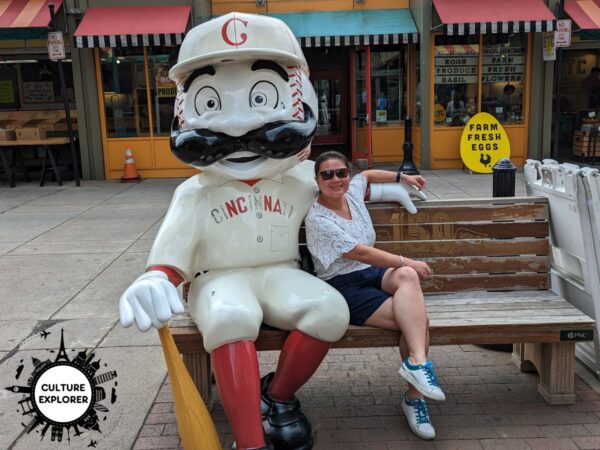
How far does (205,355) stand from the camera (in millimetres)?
3209

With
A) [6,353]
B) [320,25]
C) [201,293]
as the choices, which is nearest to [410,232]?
[201,293]

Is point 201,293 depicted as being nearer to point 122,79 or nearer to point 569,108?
point 122,79

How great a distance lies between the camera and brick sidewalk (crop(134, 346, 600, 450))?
2.95m

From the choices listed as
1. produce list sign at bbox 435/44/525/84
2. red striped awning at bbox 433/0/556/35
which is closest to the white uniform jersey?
red striped awning at bbox 433/0/556/35

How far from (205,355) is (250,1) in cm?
987

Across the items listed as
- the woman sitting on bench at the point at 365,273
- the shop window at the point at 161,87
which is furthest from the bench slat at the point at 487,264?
the shop window at the point at 161,87

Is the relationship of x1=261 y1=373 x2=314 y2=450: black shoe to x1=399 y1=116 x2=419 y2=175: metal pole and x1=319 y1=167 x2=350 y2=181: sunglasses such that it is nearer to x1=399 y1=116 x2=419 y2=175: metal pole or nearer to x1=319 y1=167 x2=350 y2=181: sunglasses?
x1=319 y1=167 x2=350 y2=181: sunglasses

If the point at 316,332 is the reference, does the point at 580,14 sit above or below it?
above

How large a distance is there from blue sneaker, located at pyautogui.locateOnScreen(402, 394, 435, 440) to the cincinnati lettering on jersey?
111cm

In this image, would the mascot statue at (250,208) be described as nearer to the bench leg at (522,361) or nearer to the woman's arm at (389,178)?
the woman's arm at (389,178)

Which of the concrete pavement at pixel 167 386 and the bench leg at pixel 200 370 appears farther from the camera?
the bench leg at pixel 200 370

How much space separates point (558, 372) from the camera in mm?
3184

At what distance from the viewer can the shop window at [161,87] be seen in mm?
11508

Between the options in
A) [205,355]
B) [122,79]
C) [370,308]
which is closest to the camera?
[370,308]
